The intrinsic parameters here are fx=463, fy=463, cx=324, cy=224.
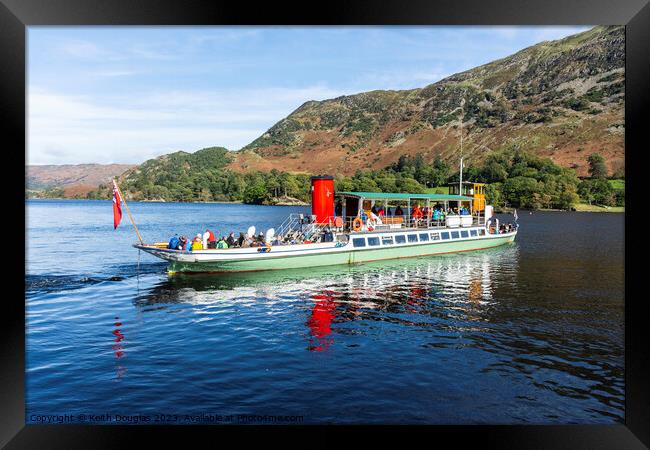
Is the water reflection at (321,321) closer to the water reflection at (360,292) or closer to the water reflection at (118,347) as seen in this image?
the water reflection at (360,292)

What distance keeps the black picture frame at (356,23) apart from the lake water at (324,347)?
4.70 metres

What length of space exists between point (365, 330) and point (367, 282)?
10.9 meters

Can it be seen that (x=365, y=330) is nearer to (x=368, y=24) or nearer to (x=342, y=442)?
(x=342, y=442)

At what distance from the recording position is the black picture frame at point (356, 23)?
673cm

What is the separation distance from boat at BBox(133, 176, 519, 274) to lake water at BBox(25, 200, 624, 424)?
3.76 ft

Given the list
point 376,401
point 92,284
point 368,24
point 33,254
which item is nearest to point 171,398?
point 376,401

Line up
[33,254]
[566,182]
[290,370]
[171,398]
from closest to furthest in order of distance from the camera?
[171,398]
[290,370]
[33,254]
[566,182]

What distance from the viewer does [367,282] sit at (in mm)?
29938

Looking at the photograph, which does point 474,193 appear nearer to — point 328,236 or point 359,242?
point 359,242

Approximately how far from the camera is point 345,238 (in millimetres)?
36531

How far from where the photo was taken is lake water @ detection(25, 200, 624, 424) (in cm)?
1187

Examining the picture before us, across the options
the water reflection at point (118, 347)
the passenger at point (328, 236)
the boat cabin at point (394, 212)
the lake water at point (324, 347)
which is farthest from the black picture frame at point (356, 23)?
the boat cabin at point (394, 212)

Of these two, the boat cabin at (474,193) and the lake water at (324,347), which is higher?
the boat cabin at (474,193)

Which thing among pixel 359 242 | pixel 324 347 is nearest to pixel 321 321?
pixel 324 347
